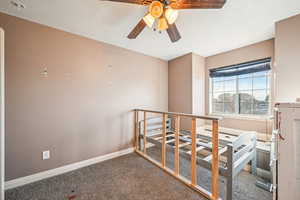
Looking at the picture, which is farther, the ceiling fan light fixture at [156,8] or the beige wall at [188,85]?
the beige wall at [188,85]

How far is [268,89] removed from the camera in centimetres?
244

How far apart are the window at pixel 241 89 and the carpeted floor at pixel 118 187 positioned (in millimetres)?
1431

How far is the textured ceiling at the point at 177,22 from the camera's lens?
5.15 feet

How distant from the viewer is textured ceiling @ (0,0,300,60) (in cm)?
157

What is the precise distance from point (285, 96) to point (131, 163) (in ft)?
8.94

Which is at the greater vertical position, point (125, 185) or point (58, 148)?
point (58, 148)

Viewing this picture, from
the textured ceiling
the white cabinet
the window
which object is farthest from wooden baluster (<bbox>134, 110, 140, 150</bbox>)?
the white cabinet

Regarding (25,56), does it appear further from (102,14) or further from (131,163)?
(131,163)

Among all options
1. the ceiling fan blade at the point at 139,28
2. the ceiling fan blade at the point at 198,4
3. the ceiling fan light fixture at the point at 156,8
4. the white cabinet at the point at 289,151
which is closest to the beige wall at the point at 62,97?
the ceiling fan blade at the point at 139,28

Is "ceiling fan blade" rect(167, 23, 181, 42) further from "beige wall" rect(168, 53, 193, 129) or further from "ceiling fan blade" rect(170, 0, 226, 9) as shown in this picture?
"beige wall" rect(168, 53, 193, 129)

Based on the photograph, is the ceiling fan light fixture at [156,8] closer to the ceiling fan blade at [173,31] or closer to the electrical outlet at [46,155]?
the ceiling fan blade at [173,31]

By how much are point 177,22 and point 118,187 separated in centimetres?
262

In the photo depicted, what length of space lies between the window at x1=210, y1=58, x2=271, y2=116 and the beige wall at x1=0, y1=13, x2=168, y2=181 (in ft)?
6.95

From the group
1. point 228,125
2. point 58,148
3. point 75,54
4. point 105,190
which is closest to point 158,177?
point 105,190
